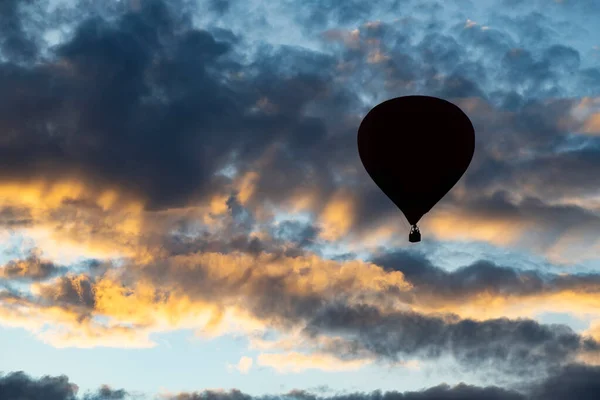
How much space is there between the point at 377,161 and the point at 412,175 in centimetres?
227

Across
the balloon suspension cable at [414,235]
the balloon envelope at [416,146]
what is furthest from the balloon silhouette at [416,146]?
the balloon suspension cable at [414,235]

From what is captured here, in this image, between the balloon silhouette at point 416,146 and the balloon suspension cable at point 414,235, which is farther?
the balloon silhouette at point 416,146

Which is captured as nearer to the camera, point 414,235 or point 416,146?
point 414,235

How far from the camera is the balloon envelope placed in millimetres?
49719

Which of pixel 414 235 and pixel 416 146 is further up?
pixel 416 146

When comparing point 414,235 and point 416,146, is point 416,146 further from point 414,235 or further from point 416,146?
point 414,235

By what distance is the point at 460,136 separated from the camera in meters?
50.1

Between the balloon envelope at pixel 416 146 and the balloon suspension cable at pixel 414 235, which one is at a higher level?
the balloon envelope at pixel 416 146

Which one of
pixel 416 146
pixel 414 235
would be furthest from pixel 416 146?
pixel 414 235

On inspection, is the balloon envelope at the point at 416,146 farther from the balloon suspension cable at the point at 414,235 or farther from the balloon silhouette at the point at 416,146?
the balloon suspension cable at the point at 414,235

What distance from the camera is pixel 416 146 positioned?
163 ft

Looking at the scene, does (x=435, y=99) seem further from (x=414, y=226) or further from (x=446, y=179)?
(x=414, y=226)

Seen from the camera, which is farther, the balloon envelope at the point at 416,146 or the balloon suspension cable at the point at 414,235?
the balloon envelope at the point at 416,146

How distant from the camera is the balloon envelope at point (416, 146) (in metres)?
49.7
